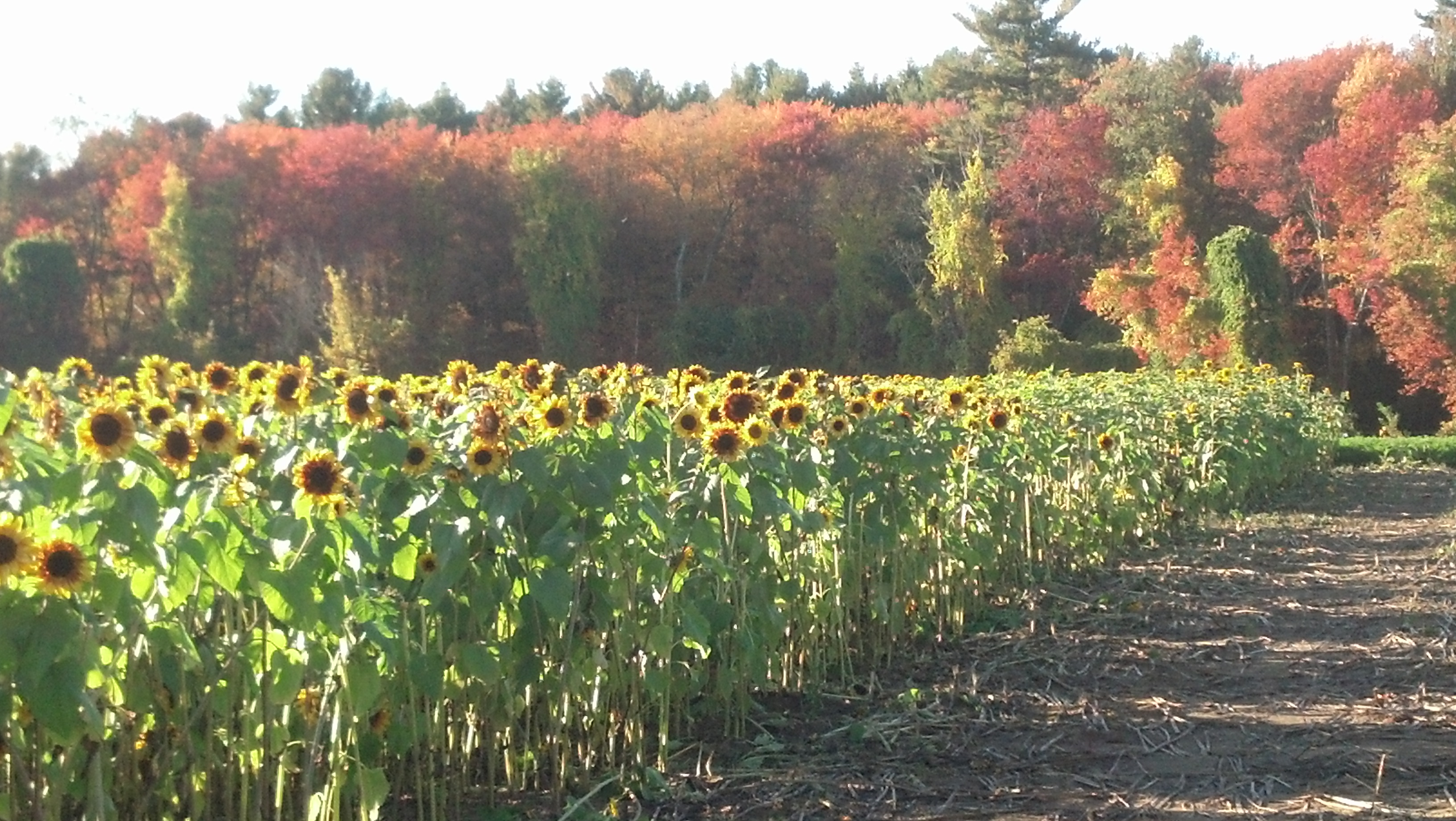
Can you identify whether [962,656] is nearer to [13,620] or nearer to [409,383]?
[409,383]

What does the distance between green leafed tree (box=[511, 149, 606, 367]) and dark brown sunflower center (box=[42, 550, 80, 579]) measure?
25223mm

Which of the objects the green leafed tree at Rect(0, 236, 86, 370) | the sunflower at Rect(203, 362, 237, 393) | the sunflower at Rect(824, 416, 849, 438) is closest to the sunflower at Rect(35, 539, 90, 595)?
the sunflower at Rect(203, 362, 237, 393)

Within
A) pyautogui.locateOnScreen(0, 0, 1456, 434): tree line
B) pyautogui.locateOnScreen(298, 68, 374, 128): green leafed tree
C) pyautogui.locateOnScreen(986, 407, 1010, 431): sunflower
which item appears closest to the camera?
pyautogui.locateOnScreen(986, 407, 1010, 431): sunflower

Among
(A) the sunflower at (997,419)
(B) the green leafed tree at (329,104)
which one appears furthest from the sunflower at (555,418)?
(B) the green leafed tree at (329,104)

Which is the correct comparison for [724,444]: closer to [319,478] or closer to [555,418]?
[555,418]

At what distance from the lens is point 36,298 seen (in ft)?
80.5

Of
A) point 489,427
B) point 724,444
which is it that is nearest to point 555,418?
point 489,427

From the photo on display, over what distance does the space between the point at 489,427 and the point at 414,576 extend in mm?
308

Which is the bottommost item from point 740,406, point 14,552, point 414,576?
point 414,576

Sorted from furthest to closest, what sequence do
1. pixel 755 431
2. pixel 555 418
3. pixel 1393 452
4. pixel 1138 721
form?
pixel 1393 452
pixel 1138 721
pixel 755 431
pixel 555 418

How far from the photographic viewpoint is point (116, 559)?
7.90 ft

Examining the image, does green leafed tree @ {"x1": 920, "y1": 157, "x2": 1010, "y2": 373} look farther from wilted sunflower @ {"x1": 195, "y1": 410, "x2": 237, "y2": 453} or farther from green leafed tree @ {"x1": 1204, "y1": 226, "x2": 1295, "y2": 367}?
wilted sunflower @ {"x1": 195, "y1": 410, "x2": 237, "y2": 453}

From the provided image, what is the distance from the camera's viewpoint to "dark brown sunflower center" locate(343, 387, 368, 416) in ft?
9.24

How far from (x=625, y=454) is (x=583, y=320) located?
2496 cm
